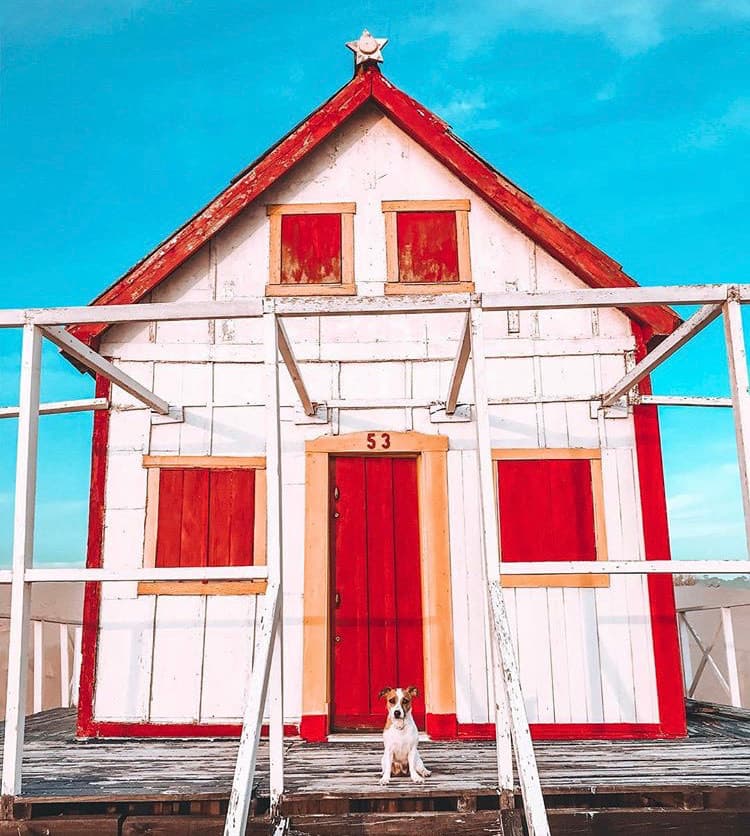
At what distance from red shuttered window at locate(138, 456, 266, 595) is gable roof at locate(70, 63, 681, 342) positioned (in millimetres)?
1573

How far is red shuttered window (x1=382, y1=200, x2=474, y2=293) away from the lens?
7918mm

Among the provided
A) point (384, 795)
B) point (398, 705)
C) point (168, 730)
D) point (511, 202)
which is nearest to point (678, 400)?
point (511, 202)

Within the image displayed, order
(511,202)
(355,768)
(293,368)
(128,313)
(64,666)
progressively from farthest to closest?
(64,666) → (511,202) → (293,368) → (355,768) → (128,313)

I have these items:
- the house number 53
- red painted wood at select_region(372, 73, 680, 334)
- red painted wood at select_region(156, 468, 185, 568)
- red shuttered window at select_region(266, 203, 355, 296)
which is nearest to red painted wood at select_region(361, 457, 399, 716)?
the house number 53

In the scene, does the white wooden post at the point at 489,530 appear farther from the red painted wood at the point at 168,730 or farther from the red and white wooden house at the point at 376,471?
the red painted wood at the point at 168,730

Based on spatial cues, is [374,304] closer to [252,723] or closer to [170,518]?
[252,723]

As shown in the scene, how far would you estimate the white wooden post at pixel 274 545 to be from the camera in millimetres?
4387

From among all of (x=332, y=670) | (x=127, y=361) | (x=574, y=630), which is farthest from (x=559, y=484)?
(x=127, y=361)

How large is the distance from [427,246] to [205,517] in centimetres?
337

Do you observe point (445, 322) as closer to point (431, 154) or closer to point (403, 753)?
point (431, 154)

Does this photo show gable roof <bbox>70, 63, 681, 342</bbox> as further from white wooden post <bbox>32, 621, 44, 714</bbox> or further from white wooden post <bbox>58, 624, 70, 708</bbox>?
white wooden post <bbox>58, 624, 70, 708</bbox>

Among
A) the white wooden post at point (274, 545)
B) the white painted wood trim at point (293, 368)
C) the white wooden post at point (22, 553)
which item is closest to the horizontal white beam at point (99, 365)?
the white wooden post at point (22, 553)

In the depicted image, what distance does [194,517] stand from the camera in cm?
735

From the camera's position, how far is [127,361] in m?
7.69
